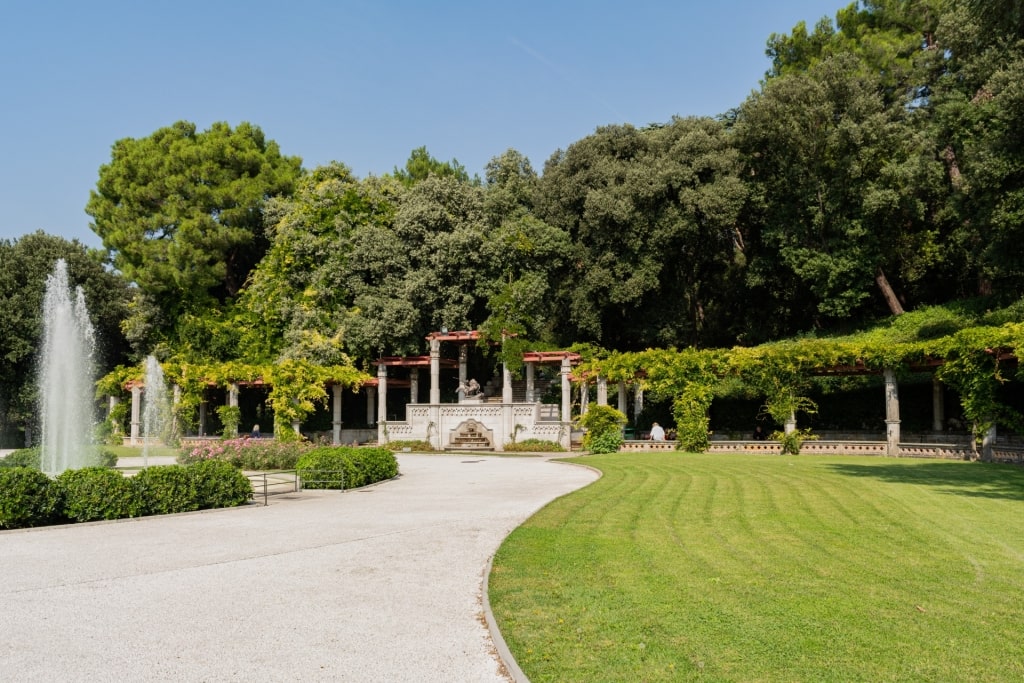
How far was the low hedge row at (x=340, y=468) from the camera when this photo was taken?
18.5 meters

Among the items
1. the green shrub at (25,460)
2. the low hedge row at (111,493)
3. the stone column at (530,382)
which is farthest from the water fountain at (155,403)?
the low hedge row at (111,493)

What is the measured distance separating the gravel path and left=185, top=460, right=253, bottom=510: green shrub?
0.73 metres

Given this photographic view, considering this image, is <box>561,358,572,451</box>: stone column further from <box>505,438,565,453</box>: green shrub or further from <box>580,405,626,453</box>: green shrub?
<box>580,405,626,453</box>: green shrub

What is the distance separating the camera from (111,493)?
1380 cm

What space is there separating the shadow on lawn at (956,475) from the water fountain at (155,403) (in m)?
33.1

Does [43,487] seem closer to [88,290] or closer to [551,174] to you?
[551,174]

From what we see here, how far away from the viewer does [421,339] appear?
39000 mm

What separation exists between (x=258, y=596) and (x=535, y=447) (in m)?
25.8

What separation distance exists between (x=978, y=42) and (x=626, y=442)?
18.7m

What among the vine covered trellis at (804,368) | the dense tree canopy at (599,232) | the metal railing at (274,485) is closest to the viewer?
the metal railing at (274,485)

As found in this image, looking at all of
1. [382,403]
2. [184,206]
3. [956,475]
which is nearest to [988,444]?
[956,475]

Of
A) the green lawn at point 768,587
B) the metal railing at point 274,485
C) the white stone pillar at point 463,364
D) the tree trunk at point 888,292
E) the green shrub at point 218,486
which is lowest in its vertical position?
the metal railing at point 274,485

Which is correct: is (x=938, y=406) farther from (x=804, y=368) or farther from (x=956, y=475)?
(x=956, y=475)

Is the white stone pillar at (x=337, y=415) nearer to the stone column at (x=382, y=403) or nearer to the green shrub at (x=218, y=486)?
the stone column at (x=382, y=403)
